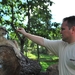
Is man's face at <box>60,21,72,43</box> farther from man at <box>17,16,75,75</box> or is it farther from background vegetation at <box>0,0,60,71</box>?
background vegetation at <box>0,0,60,71</box>

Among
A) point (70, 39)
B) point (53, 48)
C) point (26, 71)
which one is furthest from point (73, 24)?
point (26, 71)

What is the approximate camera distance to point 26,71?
553 centimetres

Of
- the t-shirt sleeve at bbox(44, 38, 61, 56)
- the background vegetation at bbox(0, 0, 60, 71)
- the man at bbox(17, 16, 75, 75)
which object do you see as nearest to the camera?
the man at bbox(17, 16, 75, 75)

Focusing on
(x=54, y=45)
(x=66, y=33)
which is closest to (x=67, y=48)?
(x=66, y=33)

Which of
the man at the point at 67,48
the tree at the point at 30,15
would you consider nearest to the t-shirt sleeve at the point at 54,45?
the man at the point at 67,48

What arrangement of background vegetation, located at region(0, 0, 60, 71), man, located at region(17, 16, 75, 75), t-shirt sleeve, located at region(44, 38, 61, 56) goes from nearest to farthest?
man, located at region(17, 16, 75, 75) < t-shirt sleeve, located at region(44, 38, 61, 56) < background vegetation, located at region(0, 0, 60, 71)

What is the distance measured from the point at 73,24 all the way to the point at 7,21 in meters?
10.6

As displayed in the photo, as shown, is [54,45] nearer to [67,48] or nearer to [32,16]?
[67,48]

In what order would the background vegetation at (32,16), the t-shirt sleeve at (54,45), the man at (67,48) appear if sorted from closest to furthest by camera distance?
the man at (67,48), the t-shirt sleeve at (54,45), the background vegetation at (32,16)

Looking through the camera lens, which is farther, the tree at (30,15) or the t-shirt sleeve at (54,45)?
the tree at (30,15)

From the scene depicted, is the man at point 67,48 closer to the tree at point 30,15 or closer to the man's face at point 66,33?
the man's face at point 66,33

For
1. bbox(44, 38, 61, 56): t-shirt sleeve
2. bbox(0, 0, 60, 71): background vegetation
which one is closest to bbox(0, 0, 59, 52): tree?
bbox(0, 0, 60, 71): background vegetation

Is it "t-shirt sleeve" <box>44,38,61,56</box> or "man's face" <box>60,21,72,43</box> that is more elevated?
"man's face" <box>60,21,72,43</box>

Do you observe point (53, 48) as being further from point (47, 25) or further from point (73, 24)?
point (47, 25)
